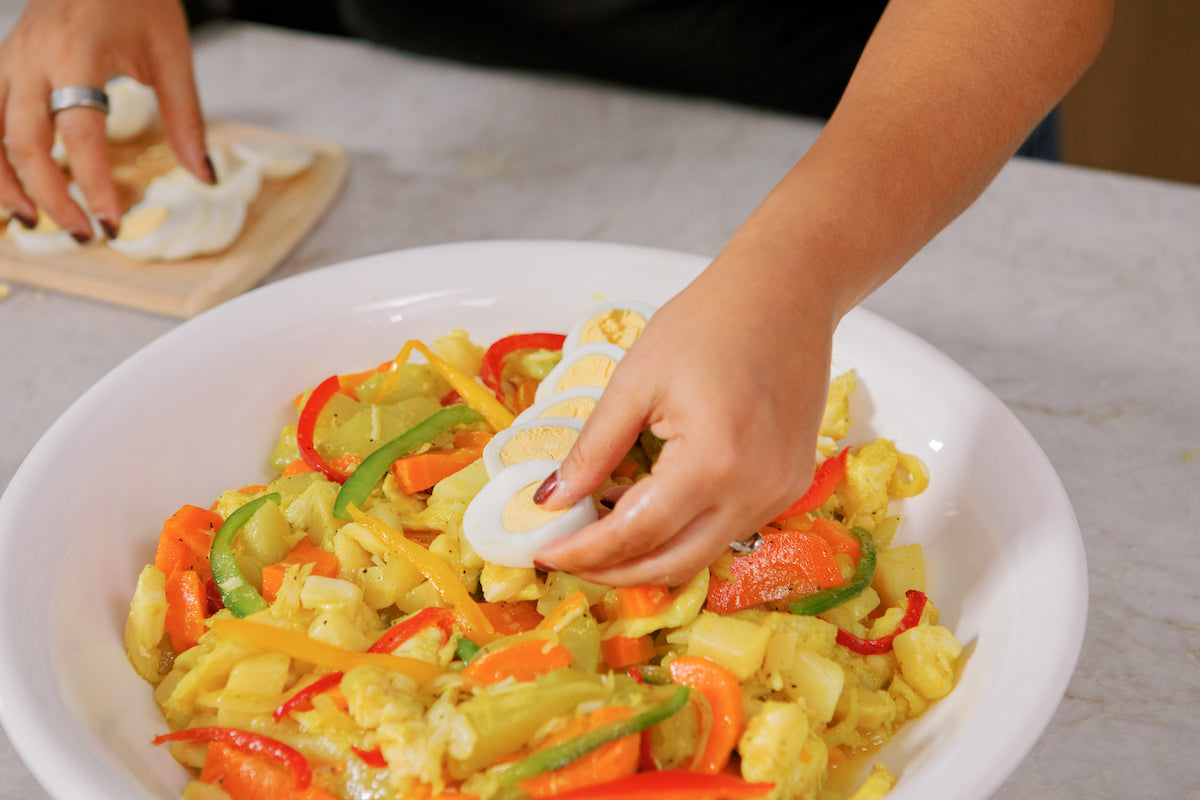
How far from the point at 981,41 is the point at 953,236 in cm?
146

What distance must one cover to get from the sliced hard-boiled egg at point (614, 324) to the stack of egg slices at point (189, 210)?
1308mm

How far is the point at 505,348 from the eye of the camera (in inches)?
85.5

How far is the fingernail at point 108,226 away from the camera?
2.83 metres

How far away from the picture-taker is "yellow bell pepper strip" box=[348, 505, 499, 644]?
1.61m

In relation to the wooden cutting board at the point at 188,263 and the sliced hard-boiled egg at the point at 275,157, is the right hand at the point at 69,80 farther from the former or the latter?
the sliced hard-boiled egg at the point at 275,157

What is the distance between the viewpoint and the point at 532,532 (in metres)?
1.56

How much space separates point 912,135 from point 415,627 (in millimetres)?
1073

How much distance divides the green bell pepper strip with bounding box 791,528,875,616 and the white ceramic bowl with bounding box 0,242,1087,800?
143 millimetres

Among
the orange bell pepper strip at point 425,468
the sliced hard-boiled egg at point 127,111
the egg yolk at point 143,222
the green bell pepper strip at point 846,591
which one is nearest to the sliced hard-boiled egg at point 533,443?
the orange bell pepper strip at point 425,468

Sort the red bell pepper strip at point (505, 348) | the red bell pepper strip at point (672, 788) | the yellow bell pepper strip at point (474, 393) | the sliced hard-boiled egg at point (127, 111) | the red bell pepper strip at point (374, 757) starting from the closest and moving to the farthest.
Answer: the red bell pepper strip at point (672, 788)
the red bell pepper strip at point (374, 757)
the yellow bell pepper strip at point (474, 393)
the red bell pepper strip at point (505, 348)
the sliced hard-boiled egg at point (127, 111)

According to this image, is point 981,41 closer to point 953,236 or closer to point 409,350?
point 409,350

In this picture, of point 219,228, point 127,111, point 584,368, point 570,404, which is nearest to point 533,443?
point 570,404

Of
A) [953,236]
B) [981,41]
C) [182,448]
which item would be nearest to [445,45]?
[953,236]

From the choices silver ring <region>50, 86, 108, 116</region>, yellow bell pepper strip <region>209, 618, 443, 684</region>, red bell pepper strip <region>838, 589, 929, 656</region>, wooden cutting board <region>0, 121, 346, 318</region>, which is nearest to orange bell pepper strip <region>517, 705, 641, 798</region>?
yellow bell pepper strip <region>209, 618, 443, 684</region>
